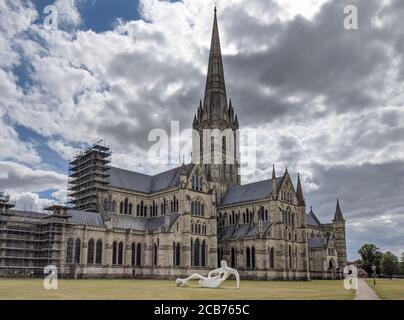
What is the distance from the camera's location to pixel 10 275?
202 ft

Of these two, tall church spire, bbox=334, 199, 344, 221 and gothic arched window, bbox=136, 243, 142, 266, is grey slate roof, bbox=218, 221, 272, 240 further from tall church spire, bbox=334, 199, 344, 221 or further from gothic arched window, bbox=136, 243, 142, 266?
tall church spire, bbox=334, 199, 344, 221

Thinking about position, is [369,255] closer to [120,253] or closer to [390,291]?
[120,253]

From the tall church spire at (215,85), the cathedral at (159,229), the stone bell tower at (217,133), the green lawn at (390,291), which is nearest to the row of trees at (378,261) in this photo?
the cathedral at (159,229)

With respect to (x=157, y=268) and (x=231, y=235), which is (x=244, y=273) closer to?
(x=231, y=235)

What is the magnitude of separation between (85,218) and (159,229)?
12.5 metres

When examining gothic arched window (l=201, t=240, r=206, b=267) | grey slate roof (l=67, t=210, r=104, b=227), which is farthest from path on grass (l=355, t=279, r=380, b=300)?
grey slate roof (l=67, t=210, r=104, b=227)

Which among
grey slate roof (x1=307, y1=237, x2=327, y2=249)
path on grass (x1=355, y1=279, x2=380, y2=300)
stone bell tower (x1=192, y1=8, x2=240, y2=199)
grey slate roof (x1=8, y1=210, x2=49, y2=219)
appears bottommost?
path on grass (x1=355, y1=279, x2=380, y2=300)

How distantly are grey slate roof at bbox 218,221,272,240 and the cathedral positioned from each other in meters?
0.25

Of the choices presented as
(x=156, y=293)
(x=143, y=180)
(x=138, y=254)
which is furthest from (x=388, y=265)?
(x=156, y=293)

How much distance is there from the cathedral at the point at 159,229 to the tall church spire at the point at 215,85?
19494mm

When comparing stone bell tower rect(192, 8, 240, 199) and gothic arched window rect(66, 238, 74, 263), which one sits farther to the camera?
stone bell tower rect(192, 8, 240, 199)

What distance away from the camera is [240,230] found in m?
82.1

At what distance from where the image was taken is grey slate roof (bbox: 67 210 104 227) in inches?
2648
